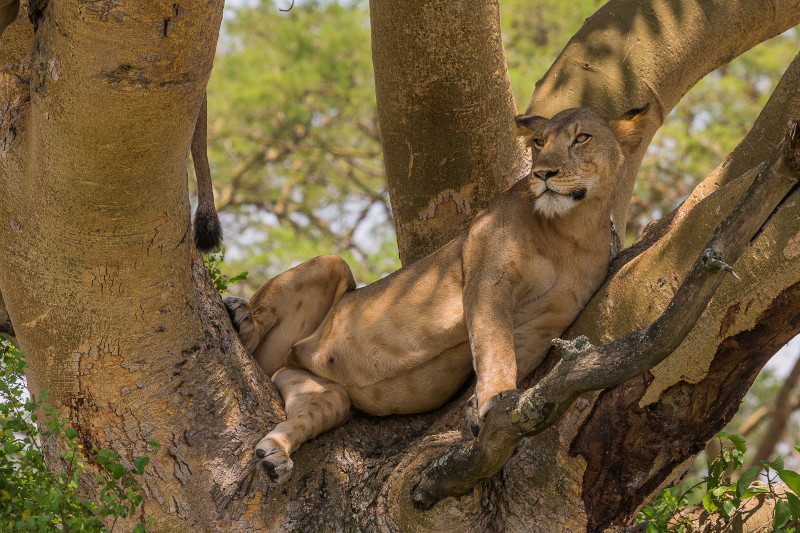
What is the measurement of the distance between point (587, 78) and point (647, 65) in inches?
13.5

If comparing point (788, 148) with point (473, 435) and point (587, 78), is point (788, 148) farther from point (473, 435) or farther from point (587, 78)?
point (587, 78)

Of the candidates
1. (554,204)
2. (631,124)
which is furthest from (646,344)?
(631,124)

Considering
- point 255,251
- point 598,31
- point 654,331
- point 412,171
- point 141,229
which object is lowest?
point 654,331

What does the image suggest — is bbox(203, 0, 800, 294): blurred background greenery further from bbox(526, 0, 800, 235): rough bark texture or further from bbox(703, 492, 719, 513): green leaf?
bbox(703, 492, 719, 513): green leaf

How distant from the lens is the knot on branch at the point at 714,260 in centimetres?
248

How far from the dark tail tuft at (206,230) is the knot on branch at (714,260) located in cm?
263

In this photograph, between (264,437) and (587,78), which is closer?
(264,437)

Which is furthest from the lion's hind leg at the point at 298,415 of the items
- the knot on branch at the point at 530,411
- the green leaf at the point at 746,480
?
the green leaf at the point at 746,480

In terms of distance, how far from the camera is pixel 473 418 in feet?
11.8

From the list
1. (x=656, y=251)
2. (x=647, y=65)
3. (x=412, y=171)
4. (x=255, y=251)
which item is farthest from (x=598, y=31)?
(x=255, y=251)

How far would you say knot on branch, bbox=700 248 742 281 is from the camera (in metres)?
2.48

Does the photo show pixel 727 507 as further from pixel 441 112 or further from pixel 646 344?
pixel 441 112

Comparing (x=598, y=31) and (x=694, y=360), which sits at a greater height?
(x=598, y=31)

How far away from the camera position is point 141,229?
3.29 m
